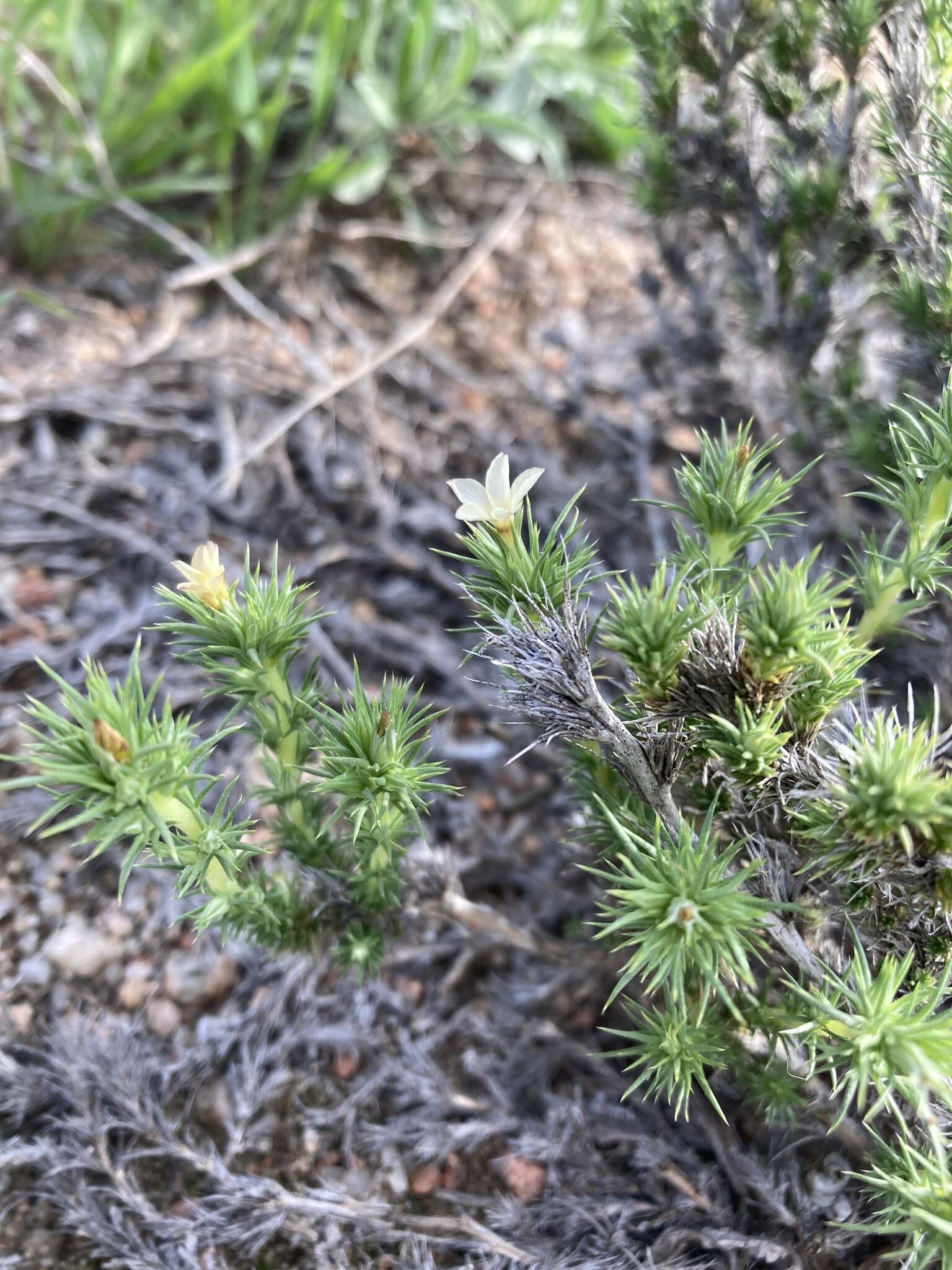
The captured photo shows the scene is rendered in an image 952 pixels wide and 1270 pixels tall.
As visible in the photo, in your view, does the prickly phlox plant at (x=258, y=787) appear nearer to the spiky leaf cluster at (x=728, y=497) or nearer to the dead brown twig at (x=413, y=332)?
the spiky leaf cluster at (x=728, y=497)

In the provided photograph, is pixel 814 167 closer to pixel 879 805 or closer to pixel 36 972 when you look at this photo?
pixel 879 805

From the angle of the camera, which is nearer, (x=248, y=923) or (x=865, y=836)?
(x=865, y=836)

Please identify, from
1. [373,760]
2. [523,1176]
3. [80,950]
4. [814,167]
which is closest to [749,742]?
[373,760]

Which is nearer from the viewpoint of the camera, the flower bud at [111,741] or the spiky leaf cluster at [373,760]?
the flower bud at [111,741]

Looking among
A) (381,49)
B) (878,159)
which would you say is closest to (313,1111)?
(878,159)

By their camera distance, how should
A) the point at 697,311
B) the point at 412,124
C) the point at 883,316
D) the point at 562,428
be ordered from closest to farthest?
1. the point at 883,316
2. the point at 697,311
3. the point at 562,428
4. the point at 412,124

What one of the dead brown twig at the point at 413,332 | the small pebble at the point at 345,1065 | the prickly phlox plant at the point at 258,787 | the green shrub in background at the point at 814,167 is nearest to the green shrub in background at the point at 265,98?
the dead brown twig at the point at 413,332

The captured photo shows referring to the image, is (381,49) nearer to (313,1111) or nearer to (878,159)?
(878,159)
